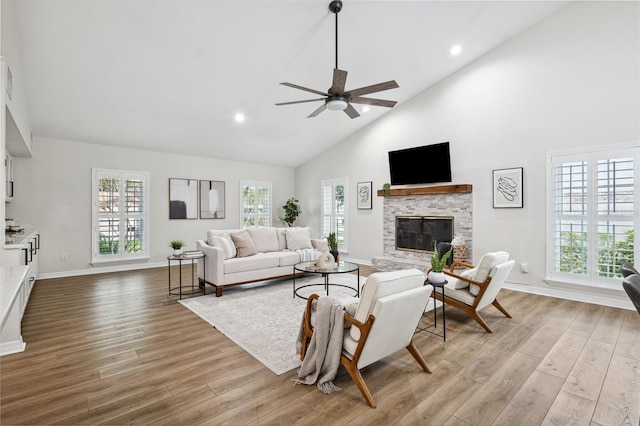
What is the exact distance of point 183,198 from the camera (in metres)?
7.47

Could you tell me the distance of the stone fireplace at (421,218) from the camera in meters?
5.80

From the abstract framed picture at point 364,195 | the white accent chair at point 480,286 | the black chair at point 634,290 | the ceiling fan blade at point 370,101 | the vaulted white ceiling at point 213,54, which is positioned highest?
the vaulted white ceiling at point 213,54

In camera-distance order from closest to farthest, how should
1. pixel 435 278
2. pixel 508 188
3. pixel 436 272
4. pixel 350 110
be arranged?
pixel 435 278
pixel 436 272
pixel 350 110
pixel 508 188

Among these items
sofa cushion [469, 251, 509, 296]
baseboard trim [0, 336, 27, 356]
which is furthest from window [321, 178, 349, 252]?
baseboard trim [0, 336, 27, 356]

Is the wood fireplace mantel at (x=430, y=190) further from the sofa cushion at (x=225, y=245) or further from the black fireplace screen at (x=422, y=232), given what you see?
the sofa cushion at (x=225, y=245)

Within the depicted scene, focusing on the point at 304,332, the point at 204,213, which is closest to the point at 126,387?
the point at 304,332

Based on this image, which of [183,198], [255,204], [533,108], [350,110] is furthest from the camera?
[255,204]

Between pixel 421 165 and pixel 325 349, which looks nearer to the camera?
pixel 325 349

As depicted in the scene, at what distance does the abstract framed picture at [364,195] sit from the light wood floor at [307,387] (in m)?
3.96

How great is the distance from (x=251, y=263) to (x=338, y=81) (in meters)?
3.14

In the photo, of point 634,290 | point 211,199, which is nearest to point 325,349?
point 634,290

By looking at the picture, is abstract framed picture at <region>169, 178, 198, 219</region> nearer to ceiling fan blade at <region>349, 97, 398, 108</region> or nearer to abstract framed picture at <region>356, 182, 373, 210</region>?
abstract framed picture at <region>356, 182, 373, 210</region>

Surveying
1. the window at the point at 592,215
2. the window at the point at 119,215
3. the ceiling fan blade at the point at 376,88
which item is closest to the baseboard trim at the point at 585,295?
the window at the point at 592,215

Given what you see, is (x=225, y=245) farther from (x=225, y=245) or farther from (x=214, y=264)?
(x=214, y=264)
